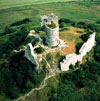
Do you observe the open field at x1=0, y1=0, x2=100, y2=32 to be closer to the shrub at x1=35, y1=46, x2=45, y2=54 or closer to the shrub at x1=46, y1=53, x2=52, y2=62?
the shrub at x1=35, y1=46, x2=45, y2=54

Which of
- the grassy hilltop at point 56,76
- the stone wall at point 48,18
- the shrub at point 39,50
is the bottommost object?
the grassy hilltop at point 56,76

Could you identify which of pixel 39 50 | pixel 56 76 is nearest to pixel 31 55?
pixel 39 50

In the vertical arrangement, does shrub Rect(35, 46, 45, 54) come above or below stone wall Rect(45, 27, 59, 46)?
below

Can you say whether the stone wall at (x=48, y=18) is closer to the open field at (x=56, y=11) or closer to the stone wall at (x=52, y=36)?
the stone wall at (x=52, y=36)

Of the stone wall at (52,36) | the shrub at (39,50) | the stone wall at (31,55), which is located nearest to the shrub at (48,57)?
the shrub at (39,50)

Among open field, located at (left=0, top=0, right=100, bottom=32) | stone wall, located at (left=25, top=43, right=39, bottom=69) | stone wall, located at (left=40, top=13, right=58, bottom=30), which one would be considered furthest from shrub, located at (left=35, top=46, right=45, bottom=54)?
open field, located at (left=0, top=0, right=100, bottom=32)

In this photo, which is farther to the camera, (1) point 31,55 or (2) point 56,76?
(1) point 31,55

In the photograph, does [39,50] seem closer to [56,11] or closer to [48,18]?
[48,18]

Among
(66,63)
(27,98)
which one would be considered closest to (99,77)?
(66,63)

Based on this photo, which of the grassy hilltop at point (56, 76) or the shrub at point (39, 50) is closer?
the grassy hilltop at point (56, 76)

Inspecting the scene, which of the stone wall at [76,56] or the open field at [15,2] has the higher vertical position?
the open field at [15,2]
